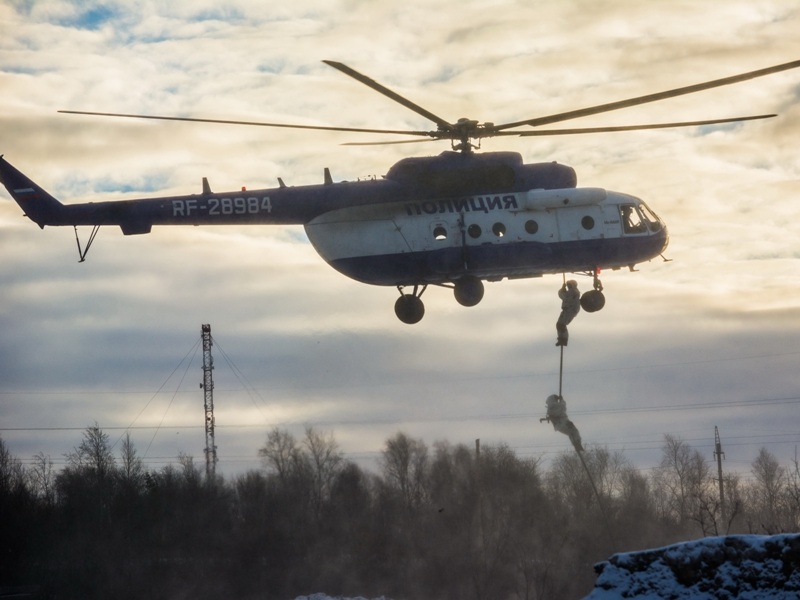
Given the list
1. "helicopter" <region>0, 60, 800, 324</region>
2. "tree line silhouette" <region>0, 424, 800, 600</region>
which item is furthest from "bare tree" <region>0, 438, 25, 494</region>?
"helicopter" <region>0, 60, 800, 324</region>

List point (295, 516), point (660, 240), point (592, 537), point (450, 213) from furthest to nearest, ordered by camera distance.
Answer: point (295, 516) → point (592, 537) → point (660, 240) → point (450, 213)

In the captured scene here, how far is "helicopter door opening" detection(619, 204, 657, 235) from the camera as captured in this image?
87.7 feet

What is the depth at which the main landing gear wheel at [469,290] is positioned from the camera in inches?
991

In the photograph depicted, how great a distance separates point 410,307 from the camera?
25.9 meters

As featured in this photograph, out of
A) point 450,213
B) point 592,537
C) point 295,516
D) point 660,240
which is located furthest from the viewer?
point 295,516

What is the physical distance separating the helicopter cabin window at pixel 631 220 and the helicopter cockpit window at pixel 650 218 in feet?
0.73

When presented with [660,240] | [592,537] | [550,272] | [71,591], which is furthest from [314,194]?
[71,591]

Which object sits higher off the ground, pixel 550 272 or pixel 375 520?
pixel 550 272

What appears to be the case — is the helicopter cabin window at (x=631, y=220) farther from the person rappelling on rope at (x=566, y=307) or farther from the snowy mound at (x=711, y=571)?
the snowy mound at (x=711, y=571)

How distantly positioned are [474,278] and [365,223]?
3.07 m

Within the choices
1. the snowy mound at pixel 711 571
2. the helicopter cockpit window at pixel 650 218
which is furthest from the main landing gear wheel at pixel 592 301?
the snowy mound at pixel 711 571

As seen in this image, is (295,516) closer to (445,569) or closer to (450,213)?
(445,569)

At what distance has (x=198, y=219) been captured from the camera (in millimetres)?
25500

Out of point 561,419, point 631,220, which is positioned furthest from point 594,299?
point 561,419
